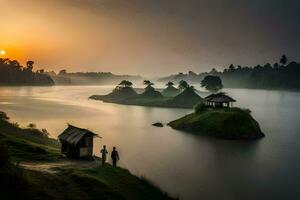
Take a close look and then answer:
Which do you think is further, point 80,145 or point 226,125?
point 226,125

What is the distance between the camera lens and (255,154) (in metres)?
70.5

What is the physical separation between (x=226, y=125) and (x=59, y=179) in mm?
65965

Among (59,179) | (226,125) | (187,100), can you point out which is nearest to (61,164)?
(59,179)

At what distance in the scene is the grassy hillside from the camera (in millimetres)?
88062

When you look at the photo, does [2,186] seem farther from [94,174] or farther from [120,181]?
[120,181]

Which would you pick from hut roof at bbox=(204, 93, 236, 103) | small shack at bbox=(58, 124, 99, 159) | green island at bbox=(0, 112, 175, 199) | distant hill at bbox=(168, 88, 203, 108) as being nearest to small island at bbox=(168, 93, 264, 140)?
hut roof at bbox=(204, 93, 236, 103)

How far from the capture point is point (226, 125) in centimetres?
9006

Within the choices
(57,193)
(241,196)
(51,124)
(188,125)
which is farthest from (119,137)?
(57,193)

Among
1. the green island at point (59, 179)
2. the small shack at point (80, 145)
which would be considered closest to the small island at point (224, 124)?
the small shack at point (80, 145)

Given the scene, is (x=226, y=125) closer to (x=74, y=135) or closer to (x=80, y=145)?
(x=74, y=135)

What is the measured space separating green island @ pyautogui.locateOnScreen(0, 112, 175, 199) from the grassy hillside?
173 ft

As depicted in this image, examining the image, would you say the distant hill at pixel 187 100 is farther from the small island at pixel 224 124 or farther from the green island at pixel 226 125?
the green island at pixel 226 125

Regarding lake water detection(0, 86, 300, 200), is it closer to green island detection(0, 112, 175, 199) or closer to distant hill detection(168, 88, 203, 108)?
green island detection(0, 112, 175, 199)

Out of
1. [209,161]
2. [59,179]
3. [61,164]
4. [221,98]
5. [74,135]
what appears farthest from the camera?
[221,98]
